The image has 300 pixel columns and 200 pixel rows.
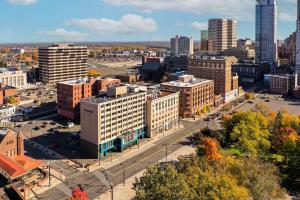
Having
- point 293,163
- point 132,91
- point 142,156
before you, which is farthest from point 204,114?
point 293,163

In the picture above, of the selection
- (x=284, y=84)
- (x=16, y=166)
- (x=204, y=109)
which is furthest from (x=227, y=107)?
(x=16, y=166)

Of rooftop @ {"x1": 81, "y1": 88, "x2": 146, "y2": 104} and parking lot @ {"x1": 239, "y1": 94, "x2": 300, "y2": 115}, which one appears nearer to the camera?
rooftop @ {"x1": 81, "y1": 88, "x2": 146, "y2": 104}

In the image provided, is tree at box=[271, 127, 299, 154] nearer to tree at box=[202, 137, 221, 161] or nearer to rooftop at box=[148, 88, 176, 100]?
tree at box=[202, 137, 221, 161]

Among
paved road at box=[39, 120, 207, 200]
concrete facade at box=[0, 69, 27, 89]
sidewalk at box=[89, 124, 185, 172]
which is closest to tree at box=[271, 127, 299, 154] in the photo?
paved road at box=[39, 120, 207, 200]

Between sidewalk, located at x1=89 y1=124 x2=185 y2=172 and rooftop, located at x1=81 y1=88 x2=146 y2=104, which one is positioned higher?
rooftop, located at x1=81 y1=88 x2=146 y2=104

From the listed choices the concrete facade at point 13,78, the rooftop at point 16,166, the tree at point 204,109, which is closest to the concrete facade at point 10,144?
the rooftop at point 16,166

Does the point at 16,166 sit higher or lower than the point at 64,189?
higher

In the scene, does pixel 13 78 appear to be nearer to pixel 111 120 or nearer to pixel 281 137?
pixel 111 120
